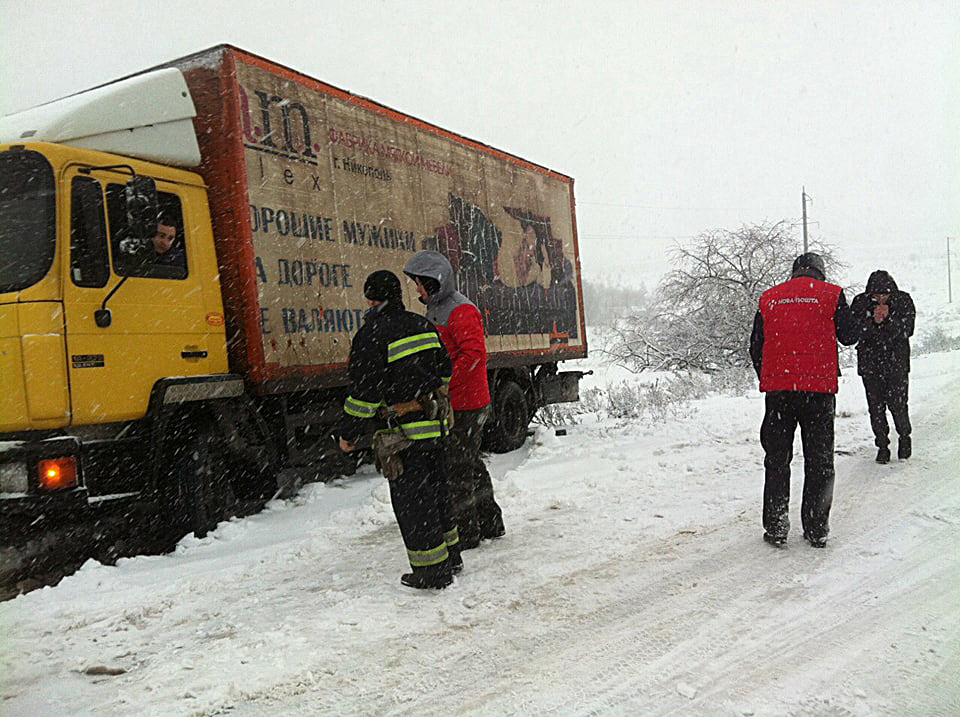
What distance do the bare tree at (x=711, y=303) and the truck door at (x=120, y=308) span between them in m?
17.5

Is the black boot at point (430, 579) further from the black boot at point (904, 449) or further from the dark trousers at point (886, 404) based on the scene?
the black boot at point (904, 449)

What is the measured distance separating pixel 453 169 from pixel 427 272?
14.7 feet

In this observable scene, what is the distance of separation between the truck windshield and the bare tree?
60.4 ft

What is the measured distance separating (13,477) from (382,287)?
8.35ft

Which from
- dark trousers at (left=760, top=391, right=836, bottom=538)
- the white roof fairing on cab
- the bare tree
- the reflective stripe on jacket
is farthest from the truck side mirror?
the bare tree

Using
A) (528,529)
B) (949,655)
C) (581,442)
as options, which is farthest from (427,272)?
(581,442)

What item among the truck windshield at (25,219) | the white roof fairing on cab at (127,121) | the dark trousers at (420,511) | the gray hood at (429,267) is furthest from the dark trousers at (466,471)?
the white roof fairing on cab at (127,121)

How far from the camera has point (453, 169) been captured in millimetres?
9031

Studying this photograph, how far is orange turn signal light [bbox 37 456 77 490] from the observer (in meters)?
4.78

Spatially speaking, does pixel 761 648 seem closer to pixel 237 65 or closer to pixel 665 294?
pixel 237 65

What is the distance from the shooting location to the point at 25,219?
5070 mm

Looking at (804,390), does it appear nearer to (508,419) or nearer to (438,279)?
(438,279)

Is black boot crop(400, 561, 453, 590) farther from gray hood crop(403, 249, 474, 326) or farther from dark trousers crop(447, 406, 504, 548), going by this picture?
gray hood crop(403, 249, 474, 326)

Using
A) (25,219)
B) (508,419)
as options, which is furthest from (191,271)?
(508,419)
